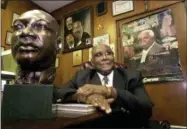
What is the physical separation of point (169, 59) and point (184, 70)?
0.14 m

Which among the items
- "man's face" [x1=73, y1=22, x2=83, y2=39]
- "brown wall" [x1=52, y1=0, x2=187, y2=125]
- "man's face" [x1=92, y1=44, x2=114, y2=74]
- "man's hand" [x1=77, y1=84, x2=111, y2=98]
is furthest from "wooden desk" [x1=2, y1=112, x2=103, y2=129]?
"man's face" [x1=73, y1=22, x2=83, y2=39]

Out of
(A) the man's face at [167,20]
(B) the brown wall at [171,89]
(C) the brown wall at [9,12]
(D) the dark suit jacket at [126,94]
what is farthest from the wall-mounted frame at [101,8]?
(D) the dark suit jacket at [126,94]

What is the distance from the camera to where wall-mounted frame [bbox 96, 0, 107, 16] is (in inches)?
78.7

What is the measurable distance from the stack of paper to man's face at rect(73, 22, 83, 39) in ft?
A: 5.62

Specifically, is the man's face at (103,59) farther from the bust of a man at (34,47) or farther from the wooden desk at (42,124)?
the wooden desk at (42,124)

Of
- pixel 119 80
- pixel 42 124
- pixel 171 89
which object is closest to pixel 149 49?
pixel 171 89

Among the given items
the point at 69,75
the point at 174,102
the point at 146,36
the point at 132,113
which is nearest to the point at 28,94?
the point at 132,113

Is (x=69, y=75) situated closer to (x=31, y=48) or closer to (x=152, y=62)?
(x=152, y=62)

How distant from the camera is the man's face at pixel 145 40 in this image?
5.23ft

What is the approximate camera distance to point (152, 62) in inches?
60.7

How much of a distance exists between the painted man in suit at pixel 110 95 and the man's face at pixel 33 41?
12 centimetres

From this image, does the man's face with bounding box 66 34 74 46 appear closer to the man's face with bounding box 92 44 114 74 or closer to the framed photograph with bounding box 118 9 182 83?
the framed photograph with bounding box 118 9 182 83

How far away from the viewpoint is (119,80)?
0.95 m

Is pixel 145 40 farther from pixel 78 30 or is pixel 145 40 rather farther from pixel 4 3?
pixel 4 3
